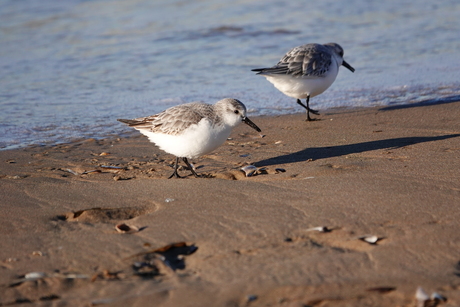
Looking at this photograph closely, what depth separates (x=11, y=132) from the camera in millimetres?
7438

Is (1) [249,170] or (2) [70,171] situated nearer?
(1) [249,170]

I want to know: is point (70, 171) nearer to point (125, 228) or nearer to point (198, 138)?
point (198, 138)

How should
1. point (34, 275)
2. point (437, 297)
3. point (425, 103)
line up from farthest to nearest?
point (425, 103)
point (34, 275)
point (437, 297)

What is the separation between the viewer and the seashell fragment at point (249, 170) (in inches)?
212

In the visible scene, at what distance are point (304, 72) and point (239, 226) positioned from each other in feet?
14.5

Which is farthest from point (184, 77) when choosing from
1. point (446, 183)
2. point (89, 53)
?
point (446, 183)

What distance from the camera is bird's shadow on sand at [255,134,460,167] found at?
233 inches

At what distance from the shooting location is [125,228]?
13.4 feet

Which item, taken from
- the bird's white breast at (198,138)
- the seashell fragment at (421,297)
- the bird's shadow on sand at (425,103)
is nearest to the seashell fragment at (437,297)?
the seashell fragment at (421,297)

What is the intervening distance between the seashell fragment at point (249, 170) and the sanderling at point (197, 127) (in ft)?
1.15

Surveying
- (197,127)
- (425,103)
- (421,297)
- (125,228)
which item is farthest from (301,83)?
(421,297)

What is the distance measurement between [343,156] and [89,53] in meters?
7.62

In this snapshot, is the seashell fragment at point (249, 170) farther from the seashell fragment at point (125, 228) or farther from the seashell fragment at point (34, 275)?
the seashell fragment at point (34, 275)

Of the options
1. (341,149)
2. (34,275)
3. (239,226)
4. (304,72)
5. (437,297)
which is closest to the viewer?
(437,297)
